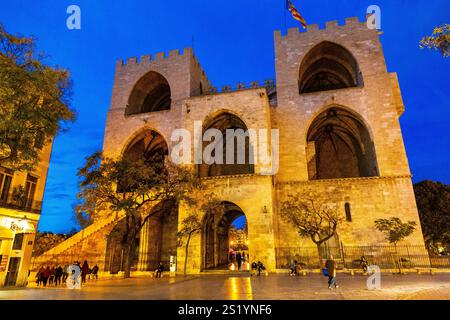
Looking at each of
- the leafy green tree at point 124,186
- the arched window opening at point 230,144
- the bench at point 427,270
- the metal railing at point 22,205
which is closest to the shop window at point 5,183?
the metal railing at point 22,205

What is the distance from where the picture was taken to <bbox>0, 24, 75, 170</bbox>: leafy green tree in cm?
830

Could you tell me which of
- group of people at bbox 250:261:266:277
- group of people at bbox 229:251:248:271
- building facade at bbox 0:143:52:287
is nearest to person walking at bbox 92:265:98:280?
building facade at bbox 0:143:52:287

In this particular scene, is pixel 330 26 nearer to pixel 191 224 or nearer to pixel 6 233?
pixel 191 224

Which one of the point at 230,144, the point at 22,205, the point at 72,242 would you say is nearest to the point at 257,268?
the point at 72,242

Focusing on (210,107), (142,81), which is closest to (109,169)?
(210,107)

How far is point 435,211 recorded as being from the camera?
24750 mm

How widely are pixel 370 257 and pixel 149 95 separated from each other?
23433 mm

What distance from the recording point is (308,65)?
80.7ft

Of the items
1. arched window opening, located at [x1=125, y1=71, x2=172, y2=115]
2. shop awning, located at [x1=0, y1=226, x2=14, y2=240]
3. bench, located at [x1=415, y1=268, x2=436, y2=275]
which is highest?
arched window opening, located at [x1=125, y1=71, x2=172, y2=115]

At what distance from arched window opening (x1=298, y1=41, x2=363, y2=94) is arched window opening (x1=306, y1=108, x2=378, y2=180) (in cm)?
340

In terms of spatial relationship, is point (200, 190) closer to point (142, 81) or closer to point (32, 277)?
point (32, 277)

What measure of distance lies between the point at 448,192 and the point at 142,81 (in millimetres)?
29865

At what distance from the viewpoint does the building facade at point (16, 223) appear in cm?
1268

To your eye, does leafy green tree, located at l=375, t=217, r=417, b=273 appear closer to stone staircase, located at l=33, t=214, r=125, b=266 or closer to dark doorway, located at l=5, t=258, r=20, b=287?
stone staircase, located at l=33, t=214, r=125, b=266
